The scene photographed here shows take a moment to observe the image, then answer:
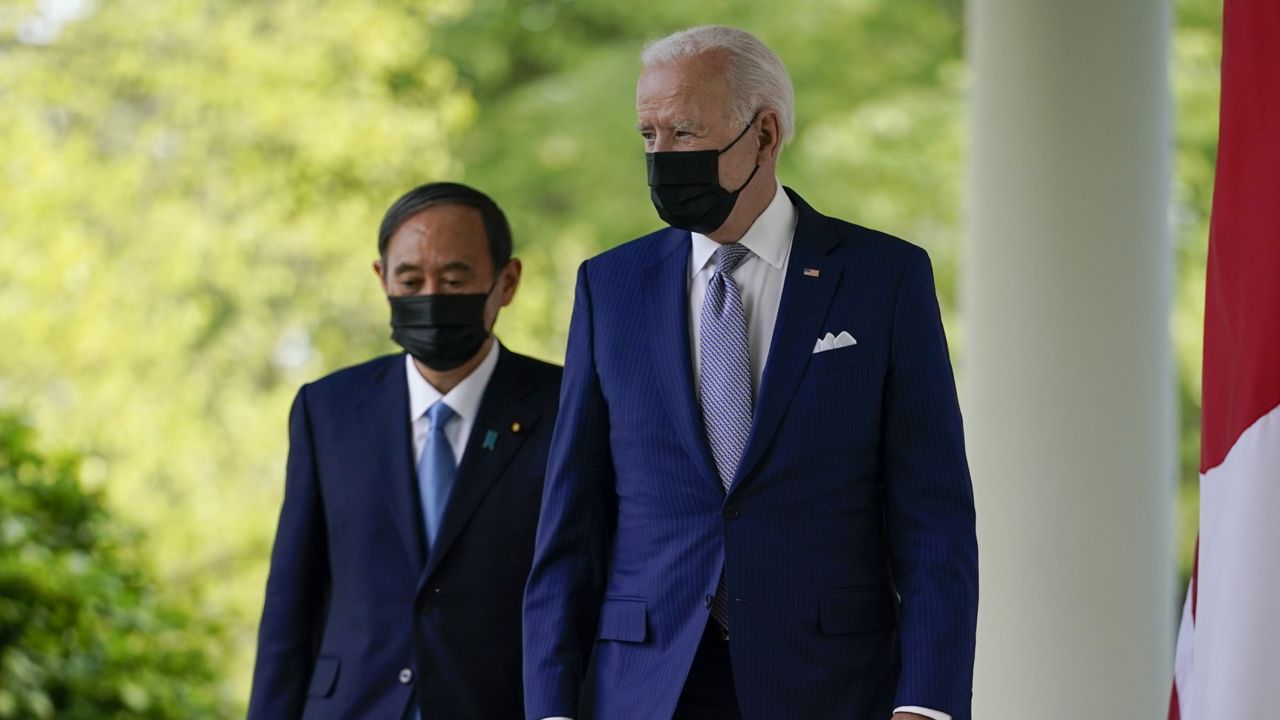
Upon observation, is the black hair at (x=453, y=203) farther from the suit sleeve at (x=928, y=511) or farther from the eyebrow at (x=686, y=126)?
the suit sleeve at (x=928, y=511)

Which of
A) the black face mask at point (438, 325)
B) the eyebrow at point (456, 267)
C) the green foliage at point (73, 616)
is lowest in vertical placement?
the green foliage at point (73, 616)

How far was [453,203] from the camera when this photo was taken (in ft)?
12.6

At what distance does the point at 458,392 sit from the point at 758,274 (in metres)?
0.98

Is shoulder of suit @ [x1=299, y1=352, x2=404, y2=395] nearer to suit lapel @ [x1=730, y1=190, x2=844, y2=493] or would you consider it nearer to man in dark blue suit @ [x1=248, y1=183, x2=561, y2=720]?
man in dark blue suit @ [x1=248, y1=183, x2=561, y2=720]

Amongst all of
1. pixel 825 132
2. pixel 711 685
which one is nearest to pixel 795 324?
pixel 711 685

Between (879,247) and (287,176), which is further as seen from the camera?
(287,176)

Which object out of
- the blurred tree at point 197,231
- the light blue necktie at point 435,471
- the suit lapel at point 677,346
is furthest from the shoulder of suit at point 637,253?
the blurred tree at point 197,231

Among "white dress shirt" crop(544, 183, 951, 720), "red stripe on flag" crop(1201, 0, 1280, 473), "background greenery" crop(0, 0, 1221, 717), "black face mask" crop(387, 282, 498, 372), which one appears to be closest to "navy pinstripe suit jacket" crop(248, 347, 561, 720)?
"black face mask" crop(387, 282, 498, 372)

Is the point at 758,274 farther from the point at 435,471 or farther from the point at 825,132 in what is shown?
the point at 825,132

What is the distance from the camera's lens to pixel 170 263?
12.1 m

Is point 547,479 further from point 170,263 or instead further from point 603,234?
point 603,234

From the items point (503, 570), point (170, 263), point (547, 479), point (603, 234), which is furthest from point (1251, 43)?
point (603, 234)

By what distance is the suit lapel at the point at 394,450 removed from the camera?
369 cm

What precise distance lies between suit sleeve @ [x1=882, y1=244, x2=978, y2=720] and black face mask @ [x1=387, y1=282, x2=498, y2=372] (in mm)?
1111
